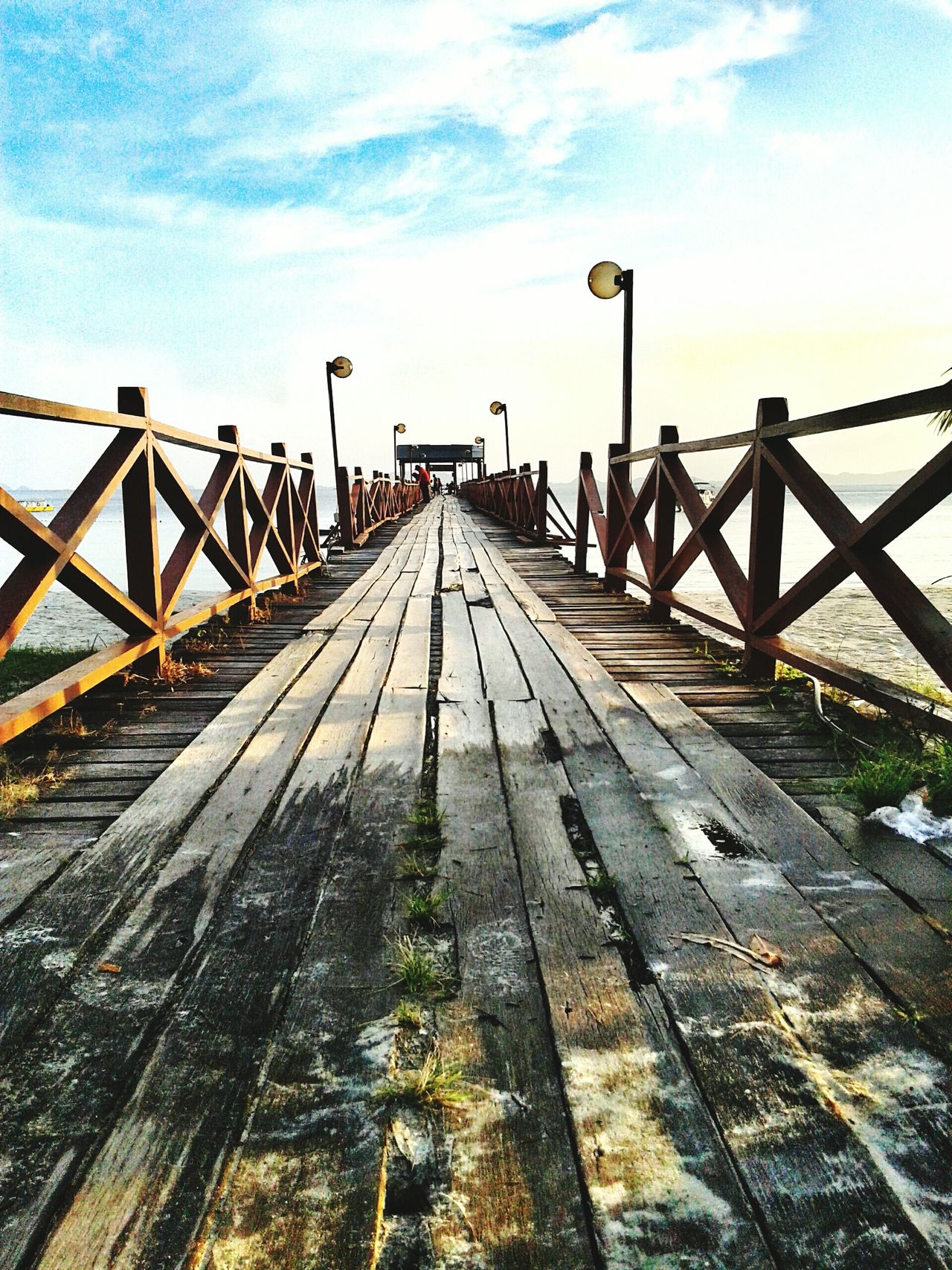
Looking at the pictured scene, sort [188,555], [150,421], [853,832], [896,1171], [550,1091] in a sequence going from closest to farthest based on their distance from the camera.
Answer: [896,1171], [550,1091], [853,832], [150,421], [188,555]

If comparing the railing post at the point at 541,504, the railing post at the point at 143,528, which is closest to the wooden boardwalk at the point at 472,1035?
the railing post at the point at 143,528

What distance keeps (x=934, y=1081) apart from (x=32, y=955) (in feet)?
5.22

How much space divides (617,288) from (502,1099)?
25.5ft

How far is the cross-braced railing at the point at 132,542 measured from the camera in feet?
8.71

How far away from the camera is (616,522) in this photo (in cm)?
690

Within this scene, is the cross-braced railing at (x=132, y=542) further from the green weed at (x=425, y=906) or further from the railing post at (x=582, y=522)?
the railing post at (x=582, y=522)

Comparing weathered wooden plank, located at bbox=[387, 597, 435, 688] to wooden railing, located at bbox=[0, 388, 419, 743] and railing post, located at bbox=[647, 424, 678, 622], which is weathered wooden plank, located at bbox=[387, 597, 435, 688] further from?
A: railing post, located at bbox=[647, 424, 678, 622]

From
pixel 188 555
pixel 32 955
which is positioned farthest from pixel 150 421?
pixel 32 955

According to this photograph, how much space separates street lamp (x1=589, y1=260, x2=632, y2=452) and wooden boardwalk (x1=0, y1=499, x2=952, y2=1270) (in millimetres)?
5959

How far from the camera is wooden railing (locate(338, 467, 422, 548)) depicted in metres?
12.0

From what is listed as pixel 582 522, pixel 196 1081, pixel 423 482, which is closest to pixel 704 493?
pixel 423 482

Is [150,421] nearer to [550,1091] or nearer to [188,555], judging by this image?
[188,555]

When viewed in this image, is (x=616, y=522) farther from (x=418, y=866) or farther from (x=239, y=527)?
(x=418, y=866)

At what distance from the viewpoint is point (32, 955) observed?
153 cm
